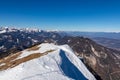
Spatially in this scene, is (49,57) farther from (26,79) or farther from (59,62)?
(26,79)

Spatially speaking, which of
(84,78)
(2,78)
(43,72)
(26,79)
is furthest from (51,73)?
(84,78)

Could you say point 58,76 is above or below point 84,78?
above

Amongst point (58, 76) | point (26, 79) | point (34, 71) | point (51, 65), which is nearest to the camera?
point (26, 79)

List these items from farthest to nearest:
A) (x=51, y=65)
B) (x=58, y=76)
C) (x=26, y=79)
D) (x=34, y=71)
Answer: (x=51, y=65), (x=34, y=71), (x=58, y=76), (x=26, y=79)

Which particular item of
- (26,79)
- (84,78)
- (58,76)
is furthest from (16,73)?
(84,78)

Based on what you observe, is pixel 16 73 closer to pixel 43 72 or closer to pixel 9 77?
pixel 9 77

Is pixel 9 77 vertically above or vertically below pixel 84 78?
above

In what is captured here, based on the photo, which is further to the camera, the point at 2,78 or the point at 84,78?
the point at 84,78

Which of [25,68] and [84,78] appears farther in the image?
[84,78]
